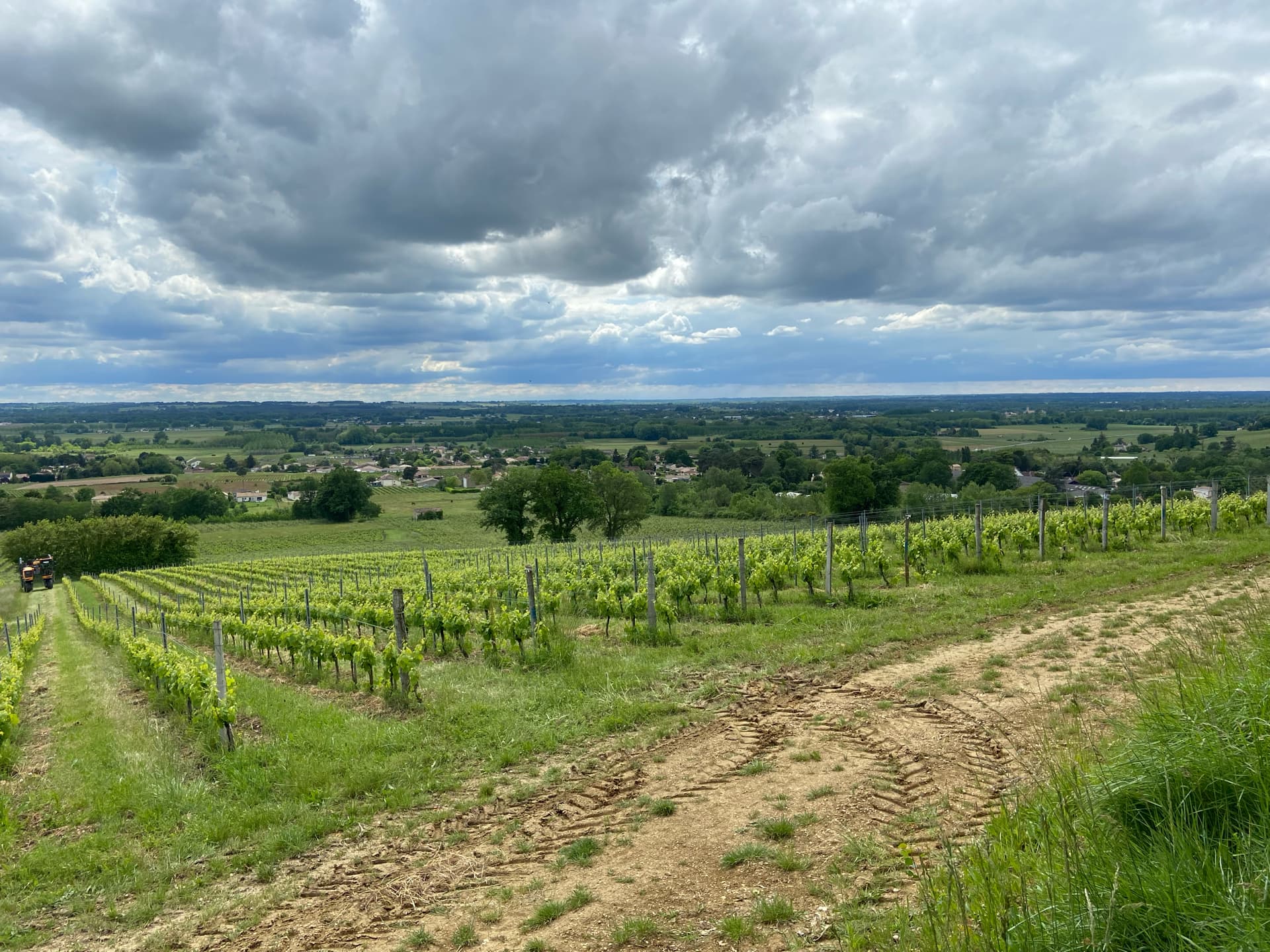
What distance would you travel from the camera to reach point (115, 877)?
6121mm

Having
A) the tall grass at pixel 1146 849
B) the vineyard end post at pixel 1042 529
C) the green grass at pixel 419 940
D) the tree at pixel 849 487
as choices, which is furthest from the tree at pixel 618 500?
the tall grass at pixel 1146 849

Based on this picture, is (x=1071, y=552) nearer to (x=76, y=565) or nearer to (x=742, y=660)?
(x=742, y=660)

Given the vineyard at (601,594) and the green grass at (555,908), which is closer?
the green grass at (555,908)

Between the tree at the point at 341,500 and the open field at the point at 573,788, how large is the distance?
276 feet

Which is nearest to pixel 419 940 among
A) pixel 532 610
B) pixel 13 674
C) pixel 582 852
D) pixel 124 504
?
pixel 582 852

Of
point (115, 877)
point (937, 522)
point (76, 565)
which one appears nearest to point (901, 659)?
point (115, 877)

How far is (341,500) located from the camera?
303 ft

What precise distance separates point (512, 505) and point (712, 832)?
56.8 meters

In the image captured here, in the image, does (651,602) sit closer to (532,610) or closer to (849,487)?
(532,610)

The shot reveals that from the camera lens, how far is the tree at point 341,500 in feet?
301

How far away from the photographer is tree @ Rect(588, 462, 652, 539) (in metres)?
66.7

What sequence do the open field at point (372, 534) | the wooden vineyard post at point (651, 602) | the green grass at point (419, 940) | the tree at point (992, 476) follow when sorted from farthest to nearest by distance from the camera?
1. the tree at point (992, 476)
2. the open field at point (372, 534)
3. the wooden vineyard post at point (651, 602)
4. the green grass at point (419, 940)

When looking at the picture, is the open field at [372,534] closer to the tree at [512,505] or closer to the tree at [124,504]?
the tree at [512,505]

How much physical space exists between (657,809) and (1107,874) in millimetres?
3873
